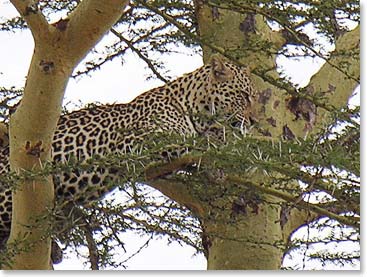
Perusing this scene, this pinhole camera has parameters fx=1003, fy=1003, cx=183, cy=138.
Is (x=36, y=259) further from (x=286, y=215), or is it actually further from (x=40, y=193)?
(x=286, y=215)

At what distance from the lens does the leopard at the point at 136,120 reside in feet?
8.93

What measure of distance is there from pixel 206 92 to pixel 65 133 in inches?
21.7

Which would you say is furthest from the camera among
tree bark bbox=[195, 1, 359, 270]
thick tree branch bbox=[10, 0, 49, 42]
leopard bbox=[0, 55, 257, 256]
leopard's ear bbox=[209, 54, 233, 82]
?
leopard's ear bbox=[209, 54, 233, 82]

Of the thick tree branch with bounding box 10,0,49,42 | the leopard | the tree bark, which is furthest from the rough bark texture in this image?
the tree bark

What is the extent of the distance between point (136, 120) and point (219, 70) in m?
0.37

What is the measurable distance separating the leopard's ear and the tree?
0.08 metres

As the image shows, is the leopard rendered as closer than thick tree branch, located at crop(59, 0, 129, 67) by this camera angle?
No

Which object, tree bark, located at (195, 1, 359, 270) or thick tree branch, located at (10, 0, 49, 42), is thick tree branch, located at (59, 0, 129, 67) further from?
tree bark, located at (195, 1, 359, 270)

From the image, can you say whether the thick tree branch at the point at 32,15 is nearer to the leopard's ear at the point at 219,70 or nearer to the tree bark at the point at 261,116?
the tree bark at the point at 261,116

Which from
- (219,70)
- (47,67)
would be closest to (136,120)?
(219,70)

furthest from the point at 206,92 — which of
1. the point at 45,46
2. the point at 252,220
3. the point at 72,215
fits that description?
the point at 45,46

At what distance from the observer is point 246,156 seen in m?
2.05

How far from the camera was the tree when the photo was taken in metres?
2.16

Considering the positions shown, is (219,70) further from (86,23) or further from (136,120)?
(86,23)
